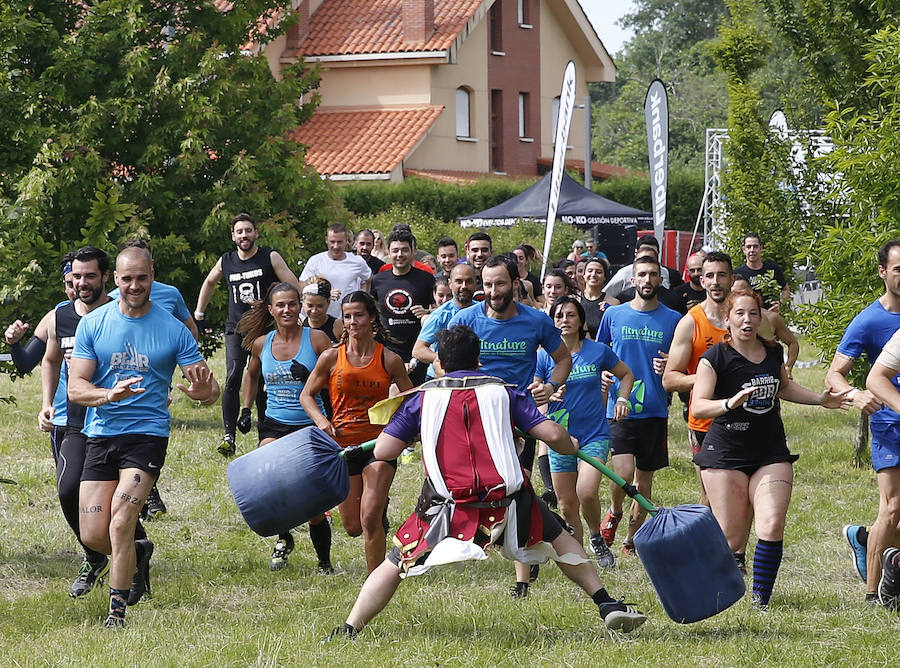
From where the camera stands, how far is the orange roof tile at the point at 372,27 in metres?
37.2

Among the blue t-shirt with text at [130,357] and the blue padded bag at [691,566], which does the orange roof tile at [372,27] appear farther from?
the blue padded bag at [691,566]

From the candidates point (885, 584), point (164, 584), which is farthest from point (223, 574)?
point (885, 584)

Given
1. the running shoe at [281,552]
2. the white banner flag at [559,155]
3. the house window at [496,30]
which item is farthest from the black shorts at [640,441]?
the house window at [496,30]

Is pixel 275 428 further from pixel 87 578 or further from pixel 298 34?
pixel 298 34

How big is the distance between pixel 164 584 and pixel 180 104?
28.7 feet

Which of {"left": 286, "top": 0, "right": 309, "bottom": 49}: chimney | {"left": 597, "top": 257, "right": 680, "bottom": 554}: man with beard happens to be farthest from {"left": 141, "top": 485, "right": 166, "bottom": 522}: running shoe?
{"left": 286, "top": 0, "right": 309, "bottom": 49}: chimney

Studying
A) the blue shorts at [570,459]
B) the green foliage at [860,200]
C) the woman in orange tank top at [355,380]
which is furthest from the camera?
the green foliage at [860,200]

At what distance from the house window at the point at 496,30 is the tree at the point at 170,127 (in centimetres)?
2470

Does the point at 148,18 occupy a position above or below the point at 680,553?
above

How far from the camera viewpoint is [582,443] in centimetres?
932

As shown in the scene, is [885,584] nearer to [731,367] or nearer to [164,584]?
[731,367]

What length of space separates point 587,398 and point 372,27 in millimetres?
30429

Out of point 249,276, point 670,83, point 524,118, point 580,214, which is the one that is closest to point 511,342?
point 249,276

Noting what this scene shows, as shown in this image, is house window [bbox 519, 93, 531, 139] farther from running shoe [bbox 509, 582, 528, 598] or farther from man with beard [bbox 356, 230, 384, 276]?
running shoe [bbox 509, 582, 528, 598]
